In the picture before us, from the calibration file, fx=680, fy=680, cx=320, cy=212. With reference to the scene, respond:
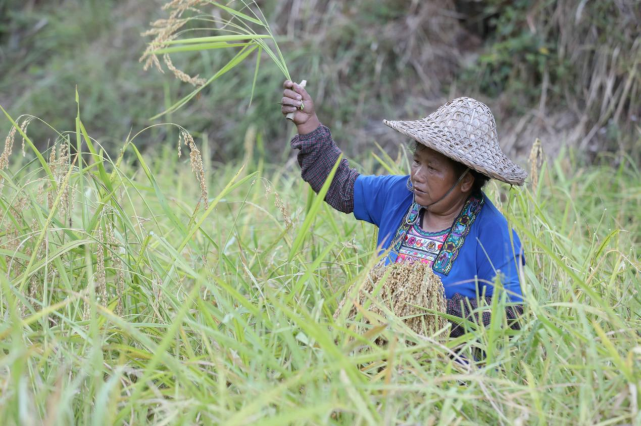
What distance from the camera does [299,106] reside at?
6.92 ft

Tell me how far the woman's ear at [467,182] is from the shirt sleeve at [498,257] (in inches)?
5.4

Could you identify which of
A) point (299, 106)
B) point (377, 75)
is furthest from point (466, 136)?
point (377, 75)

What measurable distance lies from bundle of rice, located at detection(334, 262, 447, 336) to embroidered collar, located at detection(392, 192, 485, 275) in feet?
0.62

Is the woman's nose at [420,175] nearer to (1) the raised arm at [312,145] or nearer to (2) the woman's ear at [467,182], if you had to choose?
(2) the woman's ear at [467,182]

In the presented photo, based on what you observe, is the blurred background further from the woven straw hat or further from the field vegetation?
the woven straw hat

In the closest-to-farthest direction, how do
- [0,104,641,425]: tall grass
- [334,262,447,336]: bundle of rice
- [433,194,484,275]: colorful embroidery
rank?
[0,104,641,425]: tall grass
[334,262,447,336]: bundle of rice
[433,194,484,275]: colorful embroidery

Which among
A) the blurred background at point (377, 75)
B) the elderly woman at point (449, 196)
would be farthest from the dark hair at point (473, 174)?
the blurred background at point (377, 75)

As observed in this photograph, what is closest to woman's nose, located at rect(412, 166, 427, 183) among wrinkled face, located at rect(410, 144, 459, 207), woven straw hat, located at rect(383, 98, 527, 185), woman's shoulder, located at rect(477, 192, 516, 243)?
wrinkled face, located at rect(410, 144, 459, 207)

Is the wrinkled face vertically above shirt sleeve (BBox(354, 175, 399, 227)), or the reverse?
the wrinkled face

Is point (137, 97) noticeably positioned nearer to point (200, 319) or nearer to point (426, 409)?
point (200, 319)

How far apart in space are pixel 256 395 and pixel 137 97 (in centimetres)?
446

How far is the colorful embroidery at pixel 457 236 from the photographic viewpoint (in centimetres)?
207

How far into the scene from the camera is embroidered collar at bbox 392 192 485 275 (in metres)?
2.07

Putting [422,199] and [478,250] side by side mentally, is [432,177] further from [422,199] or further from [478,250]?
[478,250]
